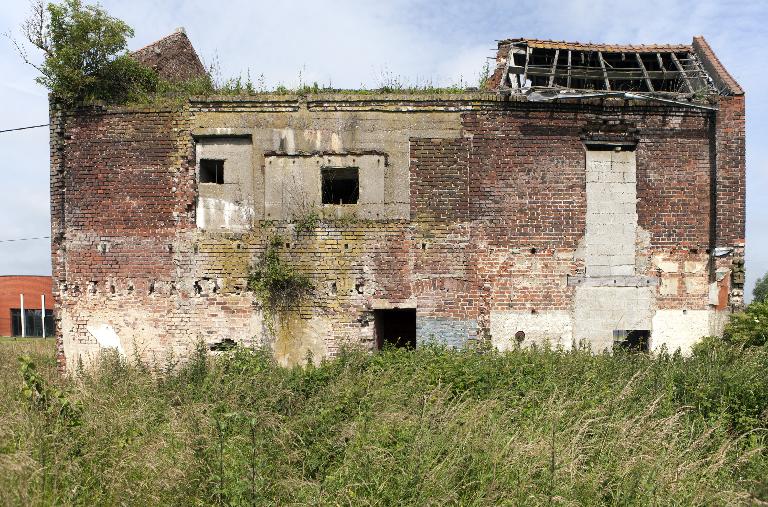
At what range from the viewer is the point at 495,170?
8484 mm

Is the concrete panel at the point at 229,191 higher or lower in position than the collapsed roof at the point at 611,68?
lower

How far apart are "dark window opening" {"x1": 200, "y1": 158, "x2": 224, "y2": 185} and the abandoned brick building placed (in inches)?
4.8

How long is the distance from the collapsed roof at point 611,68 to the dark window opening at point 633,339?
4.25 metres

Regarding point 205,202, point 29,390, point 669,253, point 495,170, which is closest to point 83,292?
point 205,202

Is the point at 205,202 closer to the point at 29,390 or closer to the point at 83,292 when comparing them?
the point at 83,292

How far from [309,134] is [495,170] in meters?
3.29

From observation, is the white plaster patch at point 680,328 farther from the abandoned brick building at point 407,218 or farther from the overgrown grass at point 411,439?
the overgrown grass at point 411,439

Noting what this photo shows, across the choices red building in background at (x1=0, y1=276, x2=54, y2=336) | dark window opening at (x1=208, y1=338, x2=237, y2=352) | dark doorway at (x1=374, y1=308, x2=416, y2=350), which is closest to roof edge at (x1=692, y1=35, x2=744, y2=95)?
dark doorway at (x1=374, y1=308, x2=416, y2=350)

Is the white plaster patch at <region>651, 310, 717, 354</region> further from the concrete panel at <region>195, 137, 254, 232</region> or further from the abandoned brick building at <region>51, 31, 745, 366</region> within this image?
the concrete panel at <region>195, 137, 254, 232</region>

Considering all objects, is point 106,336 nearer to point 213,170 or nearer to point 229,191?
point 229,191

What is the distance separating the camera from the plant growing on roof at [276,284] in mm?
8305

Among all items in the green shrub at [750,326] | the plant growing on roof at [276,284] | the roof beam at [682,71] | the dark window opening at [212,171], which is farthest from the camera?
the roof beam at [682,71]

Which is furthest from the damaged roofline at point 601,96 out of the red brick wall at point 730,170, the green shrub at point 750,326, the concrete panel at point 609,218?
the green shrub at point 750,326

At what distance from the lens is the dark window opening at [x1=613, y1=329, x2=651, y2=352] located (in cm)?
856
